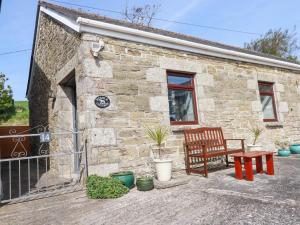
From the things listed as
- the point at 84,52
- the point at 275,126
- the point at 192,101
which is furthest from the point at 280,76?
the point at 84,52

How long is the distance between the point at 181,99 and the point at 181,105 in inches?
6.7

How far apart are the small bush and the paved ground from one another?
0.15 meters

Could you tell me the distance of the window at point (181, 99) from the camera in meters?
6.61

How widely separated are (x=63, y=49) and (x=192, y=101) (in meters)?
3.75

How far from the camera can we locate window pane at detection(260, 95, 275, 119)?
9062 mm

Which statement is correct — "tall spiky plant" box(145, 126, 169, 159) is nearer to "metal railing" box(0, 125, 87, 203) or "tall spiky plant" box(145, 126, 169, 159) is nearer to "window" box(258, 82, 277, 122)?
"metal railing" box(0, 125, 87, 203)

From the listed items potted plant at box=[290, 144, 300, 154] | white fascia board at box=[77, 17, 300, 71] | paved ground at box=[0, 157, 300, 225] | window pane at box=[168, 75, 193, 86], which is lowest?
paved ground at box=[0, 157, 300, 225]

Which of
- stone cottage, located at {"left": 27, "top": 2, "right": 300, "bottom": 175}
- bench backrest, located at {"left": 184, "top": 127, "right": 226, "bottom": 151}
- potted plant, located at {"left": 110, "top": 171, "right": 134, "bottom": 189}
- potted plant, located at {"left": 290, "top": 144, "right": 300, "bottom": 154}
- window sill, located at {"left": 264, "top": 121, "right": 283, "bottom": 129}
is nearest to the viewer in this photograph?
potted plant, located at {"left": 110, "top": 171, "right": 134, "bottom": 189}

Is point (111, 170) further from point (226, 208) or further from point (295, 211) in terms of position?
point (295, 211)

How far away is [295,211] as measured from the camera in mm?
2998

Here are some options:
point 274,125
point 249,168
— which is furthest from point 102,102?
point 274,125

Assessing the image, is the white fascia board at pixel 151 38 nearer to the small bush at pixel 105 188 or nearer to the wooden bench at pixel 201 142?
the wooden bench at pixel 201 142

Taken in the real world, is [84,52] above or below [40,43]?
below

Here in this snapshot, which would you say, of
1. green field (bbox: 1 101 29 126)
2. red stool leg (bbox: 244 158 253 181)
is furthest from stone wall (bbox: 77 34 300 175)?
green field (bbox: 1 101 29 126)
